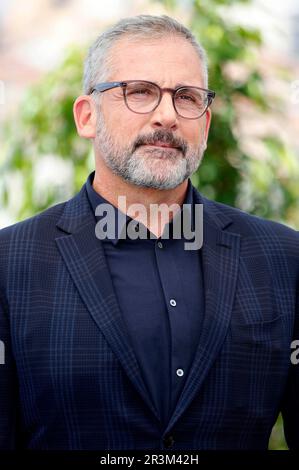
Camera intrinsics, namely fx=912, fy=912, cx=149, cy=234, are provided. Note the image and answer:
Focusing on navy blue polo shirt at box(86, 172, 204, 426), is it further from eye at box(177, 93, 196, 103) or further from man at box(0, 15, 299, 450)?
eye at box(177, 93, 196, 103)

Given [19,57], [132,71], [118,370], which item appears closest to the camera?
[118,370]

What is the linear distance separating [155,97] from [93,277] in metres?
0.49

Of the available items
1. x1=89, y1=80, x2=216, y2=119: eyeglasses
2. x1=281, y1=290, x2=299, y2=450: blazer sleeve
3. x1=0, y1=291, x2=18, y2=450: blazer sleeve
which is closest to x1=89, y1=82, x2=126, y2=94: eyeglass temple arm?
x1=89, y1=80, x2=216, y2=119: eyeglasses

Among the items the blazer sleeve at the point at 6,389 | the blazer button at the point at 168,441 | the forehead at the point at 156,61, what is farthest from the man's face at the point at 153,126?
the blazer button at the point at 168,441

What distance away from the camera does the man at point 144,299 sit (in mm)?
2229

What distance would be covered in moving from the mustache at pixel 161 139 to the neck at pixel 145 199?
12 centimetres

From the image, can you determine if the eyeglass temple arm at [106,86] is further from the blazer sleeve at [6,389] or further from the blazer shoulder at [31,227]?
the blazer sleeve at [6,389]

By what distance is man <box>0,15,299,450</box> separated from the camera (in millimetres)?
2229

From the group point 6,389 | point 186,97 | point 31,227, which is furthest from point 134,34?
point 6,389

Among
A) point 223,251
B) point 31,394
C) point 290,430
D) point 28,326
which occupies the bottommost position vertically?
point 290,430

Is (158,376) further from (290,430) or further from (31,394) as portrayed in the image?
(290,430)

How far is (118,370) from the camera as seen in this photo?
222cm

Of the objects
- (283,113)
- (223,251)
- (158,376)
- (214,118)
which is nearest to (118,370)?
(158,376)

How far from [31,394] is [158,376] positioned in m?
0.32
